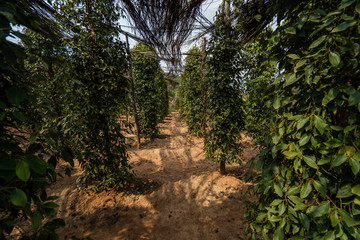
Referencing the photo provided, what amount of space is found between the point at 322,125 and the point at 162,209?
3496 millimetres

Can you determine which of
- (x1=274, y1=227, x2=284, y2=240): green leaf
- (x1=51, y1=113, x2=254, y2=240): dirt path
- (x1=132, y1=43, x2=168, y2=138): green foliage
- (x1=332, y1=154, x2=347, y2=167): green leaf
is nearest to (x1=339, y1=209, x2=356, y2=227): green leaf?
(x1=332, y1=154, x2=347, y2=167): green leaf

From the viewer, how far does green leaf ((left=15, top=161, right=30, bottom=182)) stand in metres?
0.69

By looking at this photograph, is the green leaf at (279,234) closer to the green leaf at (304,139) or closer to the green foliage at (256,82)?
the green leaf at (304,139)

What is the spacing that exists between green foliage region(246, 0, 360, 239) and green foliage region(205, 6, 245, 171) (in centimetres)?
280

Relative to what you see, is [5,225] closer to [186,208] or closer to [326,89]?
[326,89]

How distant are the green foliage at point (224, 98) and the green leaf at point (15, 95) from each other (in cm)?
363

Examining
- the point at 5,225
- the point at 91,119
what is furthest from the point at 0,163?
the point at 91,119

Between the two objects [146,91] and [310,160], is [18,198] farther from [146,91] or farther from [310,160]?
[146,91]

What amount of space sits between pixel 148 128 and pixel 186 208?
267 inches

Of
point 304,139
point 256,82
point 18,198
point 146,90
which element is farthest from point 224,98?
point 146,90

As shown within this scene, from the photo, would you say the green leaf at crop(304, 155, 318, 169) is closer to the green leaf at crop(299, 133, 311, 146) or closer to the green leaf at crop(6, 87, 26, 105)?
the green leaf at crop(299, 133, 311, 146)

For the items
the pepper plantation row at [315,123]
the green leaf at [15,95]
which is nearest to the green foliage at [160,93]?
the pepper plantation row at [315,123]

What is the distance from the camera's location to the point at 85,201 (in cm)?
361

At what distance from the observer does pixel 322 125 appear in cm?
90
